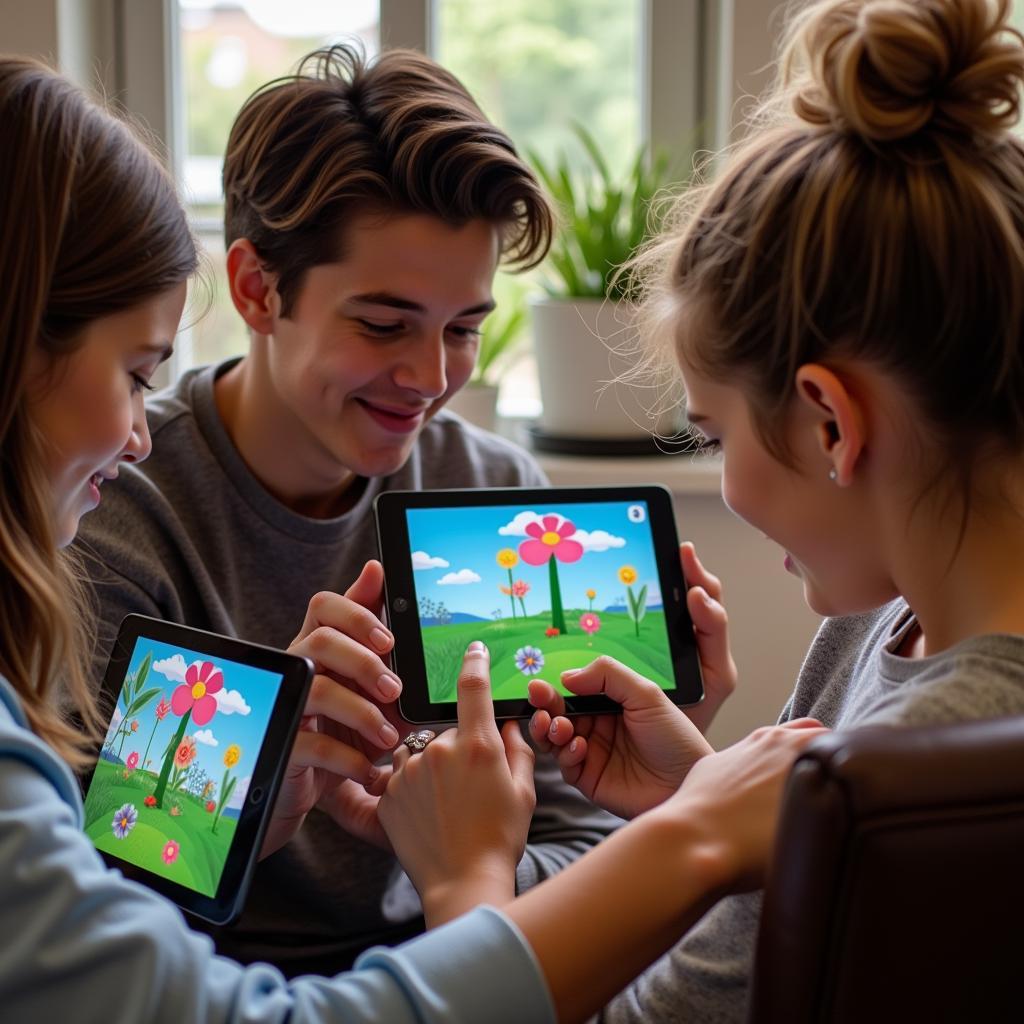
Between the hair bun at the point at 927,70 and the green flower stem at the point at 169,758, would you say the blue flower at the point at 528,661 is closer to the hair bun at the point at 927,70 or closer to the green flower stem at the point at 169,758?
the green flower stem at the point at 169,758

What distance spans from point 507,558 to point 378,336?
1.06 ft

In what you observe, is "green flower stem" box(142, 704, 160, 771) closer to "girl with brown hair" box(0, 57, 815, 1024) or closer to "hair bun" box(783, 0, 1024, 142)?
"girl with brown hair" box(0, 57, 815, 1024)

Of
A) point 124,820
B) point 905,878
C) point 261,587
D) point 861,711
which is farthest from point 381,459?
point 905,878

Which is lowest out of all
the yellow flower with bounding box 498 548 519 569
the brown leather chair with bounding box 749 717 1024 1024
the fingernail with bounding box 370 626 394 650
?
the fingernail with bounding box 370 626 394 650

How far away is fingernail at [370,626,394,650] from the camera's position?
42.7 inches

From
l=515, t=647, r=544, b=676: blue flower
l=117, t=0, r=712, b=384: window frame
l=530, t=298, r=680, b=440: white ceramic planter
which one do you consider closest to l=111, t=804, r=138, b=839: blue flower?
l=515, t=647, r=544, b=676: blue flower

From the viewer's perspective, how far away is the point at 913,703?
75 cm

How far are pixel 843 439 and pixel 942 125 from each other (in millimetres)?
216

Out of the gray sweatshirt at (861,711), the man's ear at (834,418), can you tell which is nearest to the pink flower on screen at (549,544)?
the gray sweatshirt at (861,711)

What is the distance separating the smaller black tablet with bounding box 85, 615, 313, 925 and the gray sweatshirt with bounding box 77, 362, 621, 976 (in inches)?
9.9

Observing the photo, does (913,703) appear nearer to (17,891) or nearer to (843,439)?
(843,439)

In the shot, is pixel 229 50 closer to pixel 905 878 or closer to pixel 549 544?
pixel 549 544

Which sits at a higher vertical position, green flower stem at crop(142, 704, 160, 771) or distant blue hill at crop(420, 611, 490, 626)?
distant blue hill at crop(420, 611, 490, 626)

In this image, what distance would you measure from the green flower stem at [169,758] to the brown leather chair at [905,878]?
56 cm
